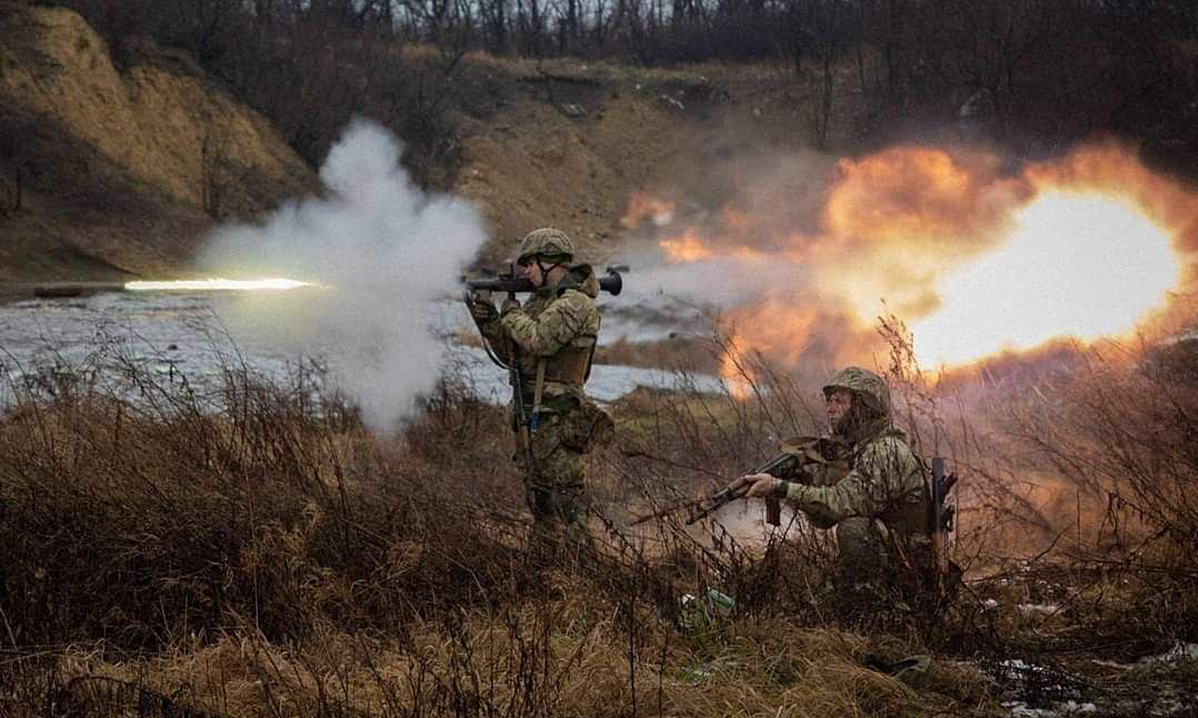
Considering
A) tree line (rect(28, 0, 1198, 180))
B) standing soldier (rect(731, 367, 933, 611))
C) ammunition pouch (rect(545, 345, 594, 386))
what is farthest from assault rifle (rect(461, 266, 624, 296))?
tree line (rect(28, 0, 1198, 180))

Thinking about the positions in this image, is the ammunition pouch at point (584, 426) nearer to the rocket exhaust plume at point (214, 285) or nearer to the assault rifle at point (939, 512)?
the assault rifle at point (939, 512)

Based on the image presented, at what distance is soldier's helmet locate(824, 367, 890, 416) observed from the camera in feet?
16.8

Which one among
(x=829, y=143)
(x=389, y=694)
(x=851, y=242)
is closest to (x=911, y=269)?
(x=851, y=242)

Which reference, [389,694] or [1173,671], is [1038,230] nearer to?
[1173,671]

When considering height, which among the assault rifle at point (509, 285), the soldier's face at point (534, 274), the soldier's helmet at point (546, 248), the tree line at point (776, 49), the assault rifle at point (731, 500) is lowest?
the assault rifle at point (731, 500)

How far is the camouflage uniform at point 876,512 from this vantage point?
4.97 meters

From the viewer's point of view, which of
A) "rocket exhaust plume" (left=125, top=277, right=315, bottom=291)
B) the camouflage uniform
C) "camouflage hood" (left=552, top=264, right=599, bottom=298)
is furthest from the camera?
"rocket exhaust plume" (left=125, top=277, right=315, bottom=291)

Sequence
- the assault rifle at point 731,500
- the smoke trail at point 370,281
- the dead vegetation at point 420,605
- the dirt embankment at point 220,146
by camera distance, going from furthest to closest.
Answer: the dirt embankment at point 220,146
the smoke trail at point 370,281
the assault rifle at point 731,500
the dead vegetation at point 420,605

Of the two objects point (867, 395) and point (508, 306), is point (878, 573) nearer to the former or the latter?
point (867, 395)

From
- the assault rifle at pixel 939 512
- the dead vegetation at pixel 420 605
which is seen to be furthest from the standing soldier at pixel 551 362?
the assault rifle at pixel 939 512

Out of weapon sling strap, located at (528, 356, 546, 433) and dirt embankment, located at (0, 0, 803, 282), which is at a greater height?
dirt embankment, located at (0, 0, 803, 282)

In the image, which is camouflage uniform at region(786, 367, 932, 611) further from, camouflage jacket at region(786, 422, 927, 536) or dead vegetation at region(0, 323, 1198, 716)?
dead vegetation at region(0, 323, 1198, 716)

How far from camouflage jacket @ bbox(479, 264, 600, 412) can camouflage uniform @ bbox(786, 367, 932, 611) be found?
66.7 inches

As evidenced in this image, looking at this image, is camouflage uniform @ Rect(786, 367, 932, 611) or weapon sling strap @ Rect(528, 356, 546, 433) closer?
camouflage uniform @ Rect(786, 367, 932, 611)
